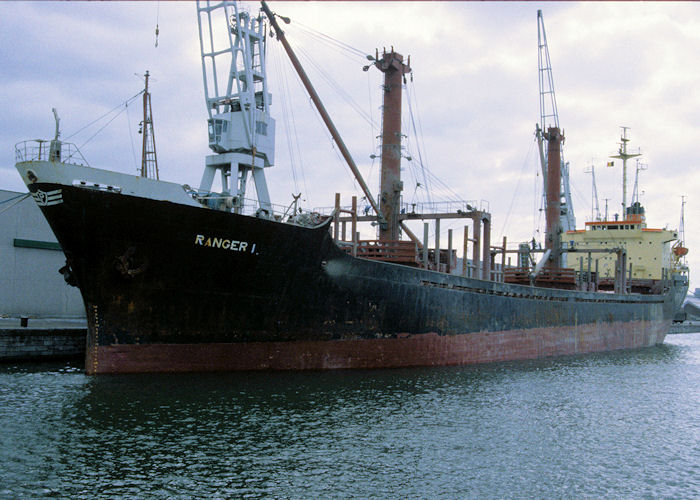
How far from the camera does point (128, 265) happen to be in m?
13.8

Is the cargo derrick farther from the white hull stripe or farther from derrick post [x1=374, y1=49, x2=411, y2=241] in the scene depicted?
the white hull stripe

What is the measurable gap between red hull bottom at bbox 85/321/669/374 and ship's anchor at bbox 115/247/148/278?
202 cm

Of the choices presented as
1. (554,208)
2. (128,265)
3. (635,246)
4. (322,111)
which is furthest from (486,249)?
(635,246)

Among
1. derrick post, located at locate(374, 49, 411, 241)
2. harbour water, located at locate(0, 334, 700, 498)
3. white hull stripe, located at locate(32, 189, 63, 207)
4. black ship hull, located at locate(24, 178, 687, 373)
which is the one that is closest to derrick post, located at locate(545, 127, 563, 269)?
derrick post, located at locate(374, 49, 411, 241)

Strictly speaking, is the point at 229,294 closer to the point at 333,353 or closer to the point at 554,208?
the point at 333,353

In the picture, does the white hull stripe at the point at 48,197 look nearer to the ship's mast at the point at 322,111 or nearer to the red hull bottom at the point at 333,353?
the red hull bottom at the point at 333,353

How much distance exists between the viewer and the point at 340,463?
30.2 feet

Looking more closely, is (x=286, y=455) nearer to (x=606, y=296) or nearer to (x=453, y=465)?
(x=453, y=465)

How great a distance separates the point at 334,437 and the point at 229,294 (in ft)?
18.9

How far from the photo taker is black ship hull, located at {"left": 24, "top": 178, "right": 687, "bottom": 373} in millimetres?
13742

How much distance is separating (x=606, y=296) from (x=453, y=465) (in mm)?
24186

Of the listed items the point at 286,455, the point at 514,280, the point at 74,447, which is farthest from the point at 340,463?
the point at 514,280

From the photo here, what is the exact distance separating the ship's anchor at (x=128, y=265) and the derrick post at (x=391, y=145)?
11724 millimetres

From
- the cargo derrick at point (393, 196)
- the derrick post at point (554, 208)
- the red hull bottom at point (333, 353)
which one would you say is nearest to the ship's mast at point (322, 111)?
the cargo derrick at point (393, 196)
